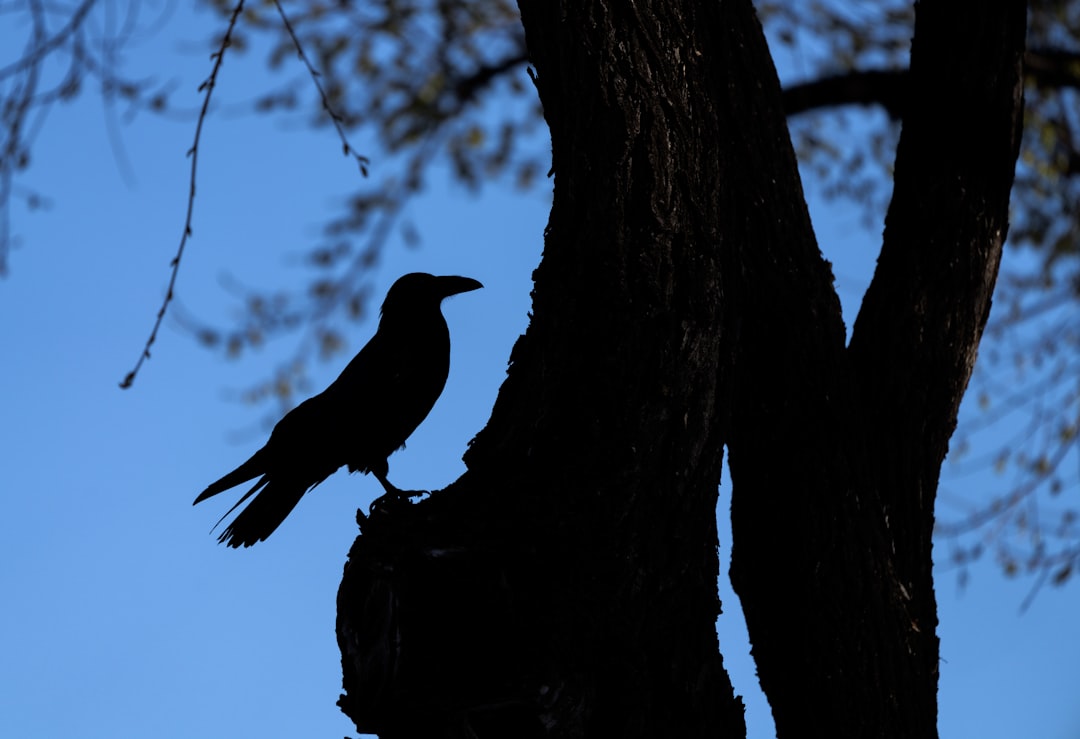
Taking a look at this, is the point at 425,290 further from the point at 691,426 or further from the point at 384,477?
the point at 691,426

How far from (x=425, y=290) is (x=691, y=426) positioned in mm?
1851

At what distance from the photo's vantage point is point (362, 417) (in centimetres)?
382

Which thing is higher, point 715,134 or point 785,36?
point 785,36

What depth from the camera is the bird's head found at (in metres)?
4.25

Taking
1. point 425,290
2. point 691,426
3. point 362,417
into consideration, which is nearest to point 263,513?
point 362,417

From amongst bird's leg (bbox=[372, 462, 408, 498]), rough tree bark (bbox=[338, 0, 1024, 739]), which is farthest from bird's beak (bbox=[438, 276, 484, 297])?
rough tree bark (bbox=[338, 0, 1024, 739])

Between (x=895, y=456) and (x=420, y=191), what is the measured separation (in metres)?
5.29

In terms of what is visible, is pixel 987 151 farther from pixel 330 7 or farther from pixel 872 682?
pixel 330 7

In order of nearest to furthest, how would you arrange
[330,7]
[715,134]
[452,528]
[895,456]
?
1. [452,528]
2. [715,134]
3. [895,456]
4. [330,7]

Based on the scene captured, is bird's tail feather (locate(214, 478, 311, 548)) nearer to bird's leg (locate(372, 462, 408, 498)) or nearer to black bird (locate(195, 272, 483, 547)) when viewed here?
black bird (locate(195, 272, 483, 547))

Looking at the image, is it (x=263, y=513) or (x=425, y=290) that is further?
(x=425, y=290)

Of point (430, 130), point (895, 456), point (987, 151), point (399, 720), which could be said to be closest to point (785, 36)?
point (430, 130)

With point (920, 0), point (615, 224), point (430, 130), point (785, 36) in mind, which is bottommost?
point (615, 224)

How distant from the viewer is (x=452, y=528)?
254 cm
